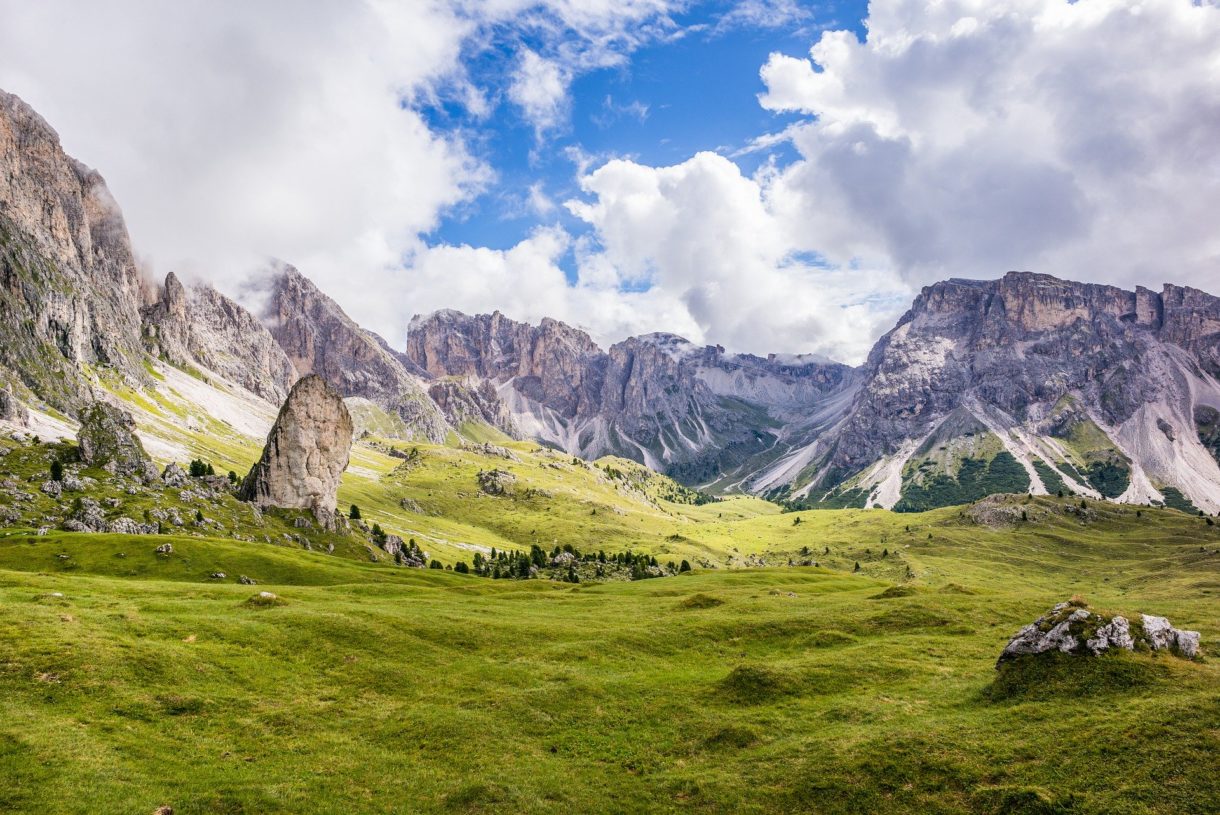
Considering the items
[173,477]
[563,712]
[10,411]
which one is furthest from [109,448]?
[563,712]

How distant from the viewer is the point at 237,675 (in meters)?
38.0

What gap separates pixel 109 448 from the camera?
12438cm

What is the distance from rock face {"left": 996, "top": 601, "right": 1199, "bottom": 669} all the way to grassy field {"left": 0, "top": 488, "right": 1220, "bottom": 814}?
1.10 metres

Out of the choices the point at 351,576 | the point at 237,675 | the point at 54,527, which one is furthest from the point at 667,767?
the point at 54,527

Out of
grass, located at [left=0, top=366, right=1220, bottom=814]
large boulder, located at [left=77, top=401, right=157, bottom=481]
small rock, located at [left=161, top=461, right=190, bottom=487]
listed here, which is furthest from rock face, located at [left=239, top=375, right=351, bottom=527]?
grass, located at [left=0, top=366, right=1220, bottom=814]

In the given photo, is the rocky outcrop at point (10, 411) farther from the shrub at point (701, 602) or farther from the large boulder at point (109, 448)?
the shrub at point (701, 602)

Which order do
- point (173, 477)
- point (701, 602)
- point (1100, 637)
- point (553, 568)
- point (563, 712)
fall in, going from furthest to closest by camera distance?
point (553, 568)
point (173, 477)
point (701, 602)
point (563, 712)
point (1100, 637)

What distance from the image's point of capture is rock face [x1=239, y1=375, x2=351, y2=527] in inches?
5748

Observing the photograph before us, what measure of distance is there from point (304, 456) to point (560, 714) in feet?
437

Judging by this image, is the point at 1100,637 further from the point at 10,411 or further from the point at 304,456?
the point at 10,411

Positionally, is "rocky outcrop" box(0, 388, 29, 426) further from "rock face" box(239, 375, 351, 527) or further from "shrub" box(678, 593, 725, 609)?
"shrub" box(678, 593, 725, 609)

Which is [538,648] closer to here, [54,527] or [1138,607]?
[1138,607]

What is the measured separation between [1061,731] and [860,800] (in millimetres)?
10748

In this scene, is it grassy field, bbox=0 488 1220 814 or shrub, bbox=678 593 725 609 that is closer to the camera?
grassy field, bbox=0 488 1220 814
